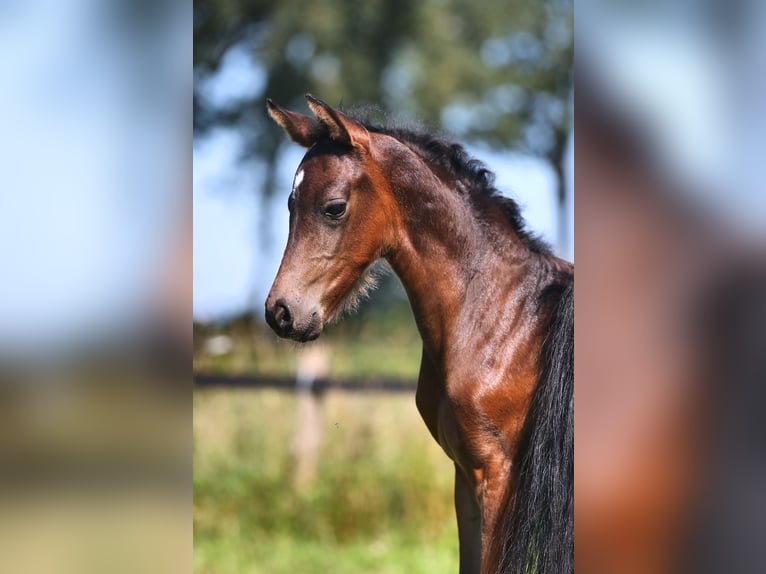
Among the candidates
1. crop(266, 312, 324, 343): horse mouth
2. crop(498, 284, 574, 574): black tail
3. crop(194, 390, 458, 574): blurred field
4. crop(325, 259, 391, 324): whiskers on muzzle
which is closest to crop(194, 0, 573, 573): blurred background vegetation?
crop(194, 390, 458, 574): blurred field

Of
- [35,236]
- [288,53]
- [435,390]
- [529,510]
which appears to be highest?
[288,53]

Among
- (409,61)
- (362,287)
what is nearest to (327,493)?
(362,287)

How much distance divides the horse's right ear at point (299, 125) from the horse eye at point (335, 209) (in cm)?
23

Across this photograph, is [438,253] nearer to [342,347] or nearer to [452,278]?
[452,278]

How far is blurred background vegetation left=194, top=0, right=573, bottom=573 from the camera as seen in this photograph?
14.8 feet

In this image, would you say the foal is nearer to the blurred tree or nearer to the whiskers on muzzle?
the whiskers on muzzle

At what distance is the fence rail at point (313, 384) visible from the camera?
17.2ft

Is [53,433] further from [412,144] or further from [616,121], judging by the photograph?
[412,144]

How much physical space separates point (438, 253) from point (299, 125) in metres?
0.52

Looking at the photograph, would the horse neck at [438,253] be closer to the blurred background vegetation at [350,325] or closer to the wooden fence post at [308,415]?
the blurred background vegetation at [350,325]

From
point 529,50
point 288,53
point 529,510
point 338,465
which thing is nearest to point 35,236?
point 529,510

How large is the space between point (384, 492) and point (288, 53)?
25.8ft

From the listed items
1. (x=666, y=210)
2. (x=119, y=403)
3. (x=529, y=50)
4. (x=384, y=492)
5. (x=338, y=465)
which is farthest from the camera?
(x=529, y=50)

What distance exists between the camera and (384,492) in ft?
15.1
